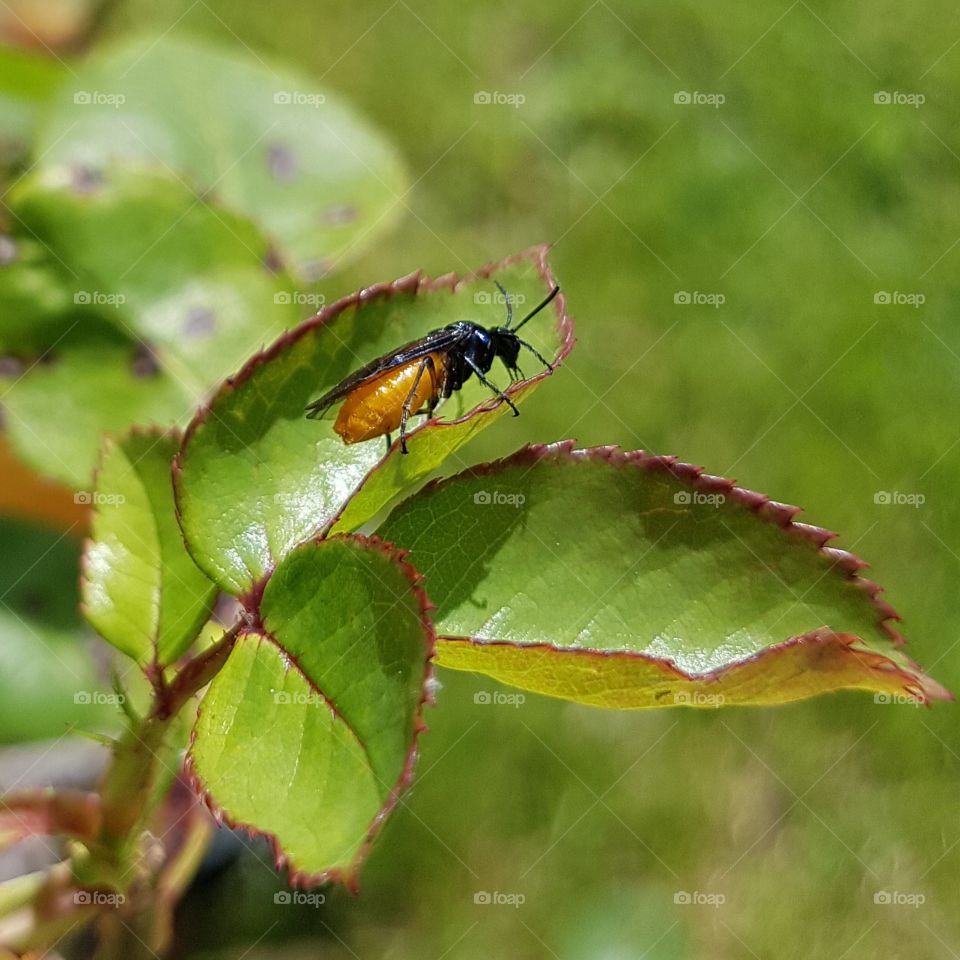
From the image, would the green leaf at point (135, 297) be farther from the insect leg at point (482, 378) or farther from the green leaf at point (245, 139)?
the insect leg at point (482, 378)

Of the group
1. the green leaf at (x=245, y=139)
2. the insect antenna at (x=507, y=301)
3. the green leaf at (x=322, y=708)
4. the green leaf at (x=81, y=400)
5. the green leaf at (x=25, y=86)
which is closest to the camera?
the green leaf at (x=322, y=708)

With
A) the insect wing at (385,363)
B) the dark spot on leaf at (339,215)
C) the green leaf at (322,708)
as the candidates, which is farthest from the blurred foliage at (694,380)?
the green leaf at (322,708)

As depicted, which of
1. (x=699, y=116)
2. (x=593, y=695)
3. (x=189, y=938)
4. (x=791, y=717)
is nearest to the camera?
(x=593, y=695)

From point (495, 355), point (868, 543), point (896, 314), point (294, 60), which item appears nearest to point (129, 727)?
point (495, 355)

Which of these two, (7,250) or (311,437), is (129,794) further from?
(7,250)

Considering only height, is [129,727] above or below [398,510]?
below

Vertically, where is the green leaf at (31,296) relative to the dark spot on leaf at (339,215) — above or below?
above

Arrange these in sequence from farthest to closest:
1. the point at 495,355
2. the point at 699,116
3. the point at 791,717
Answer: the point at 699,116 < the point at 791,717 < the point at 495,355

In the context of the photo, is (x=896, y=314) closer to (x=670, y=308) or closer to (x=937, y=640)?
(x=670, y=308)
